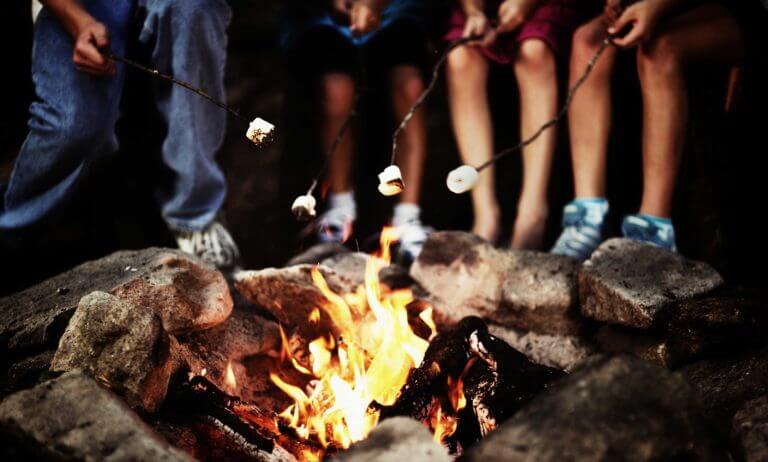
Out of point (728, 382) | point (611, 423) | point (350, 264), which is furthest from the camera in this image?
point (350, 264)

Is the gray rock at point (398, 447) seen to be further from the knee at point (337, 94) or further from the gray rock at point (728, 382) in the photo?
the knee at point (337, 94)

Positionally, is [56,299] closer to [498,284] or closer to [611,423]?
[498,284]

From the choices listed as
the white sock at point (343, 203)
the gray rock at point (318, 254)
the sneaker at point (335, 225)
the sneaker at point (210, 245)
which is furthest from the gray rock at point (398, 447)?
the white sock at point (343, 203)

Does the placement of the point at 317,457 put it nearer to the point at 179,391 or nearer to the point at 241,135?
the point at 179,391

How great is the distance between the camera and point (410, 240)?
4.02m

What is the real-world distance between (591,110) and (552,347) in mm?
1676

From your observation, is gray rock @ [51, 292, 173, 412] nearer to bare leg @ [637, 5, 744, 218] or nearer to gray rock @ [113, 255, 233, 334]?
gray rock @ [113, 255, 233, 334]

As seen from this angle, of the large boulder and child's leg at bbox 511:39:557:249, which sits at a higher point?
child's leg at bbox 511:39:557:249

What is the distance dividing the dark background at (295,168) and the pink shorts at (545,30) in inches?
18.5

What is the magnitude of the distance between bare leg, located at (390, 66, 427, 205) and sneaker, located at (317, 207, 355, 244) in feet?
1.51

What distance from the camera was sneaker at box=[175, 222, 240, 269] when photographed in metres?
3.71

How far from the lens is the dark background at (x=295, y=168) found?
12.3ft

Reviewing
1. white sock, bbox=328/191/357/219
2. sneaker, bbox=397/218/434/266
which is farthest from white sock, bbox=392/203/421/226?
white sock, bbox=328/191/357/219

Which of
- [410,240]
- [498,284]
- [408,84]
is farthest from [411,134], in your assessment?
[498,284]
